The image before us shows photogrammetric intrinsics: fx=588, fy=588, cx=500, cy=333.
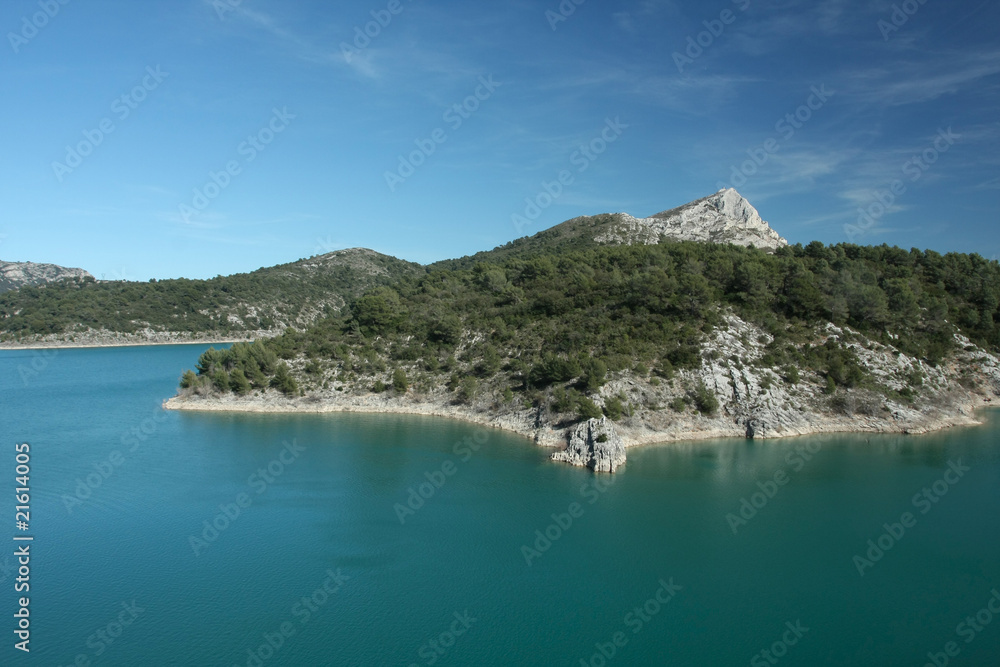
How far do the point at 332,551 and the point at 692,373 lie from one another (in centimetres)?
2704

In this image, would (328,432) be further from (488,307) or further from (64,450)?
(488,307)

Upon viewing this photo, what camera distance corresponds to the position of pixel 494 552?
76.5 ft

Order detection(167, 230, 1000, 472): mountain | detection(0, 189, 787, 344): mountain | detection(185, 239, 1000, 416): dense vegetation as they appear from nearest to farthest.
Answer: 1. detection(167, 230, 1000, 472): mountain
2. detection(185, 239, 1000, 416): dense vegetation
3. detection(0, 189, 787, 344): mountain

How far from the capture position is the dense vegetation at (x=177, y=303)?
4146 inches

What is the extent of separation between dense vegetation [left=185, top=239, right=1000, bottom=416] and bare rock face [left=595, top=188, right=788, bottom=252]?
26055 mm

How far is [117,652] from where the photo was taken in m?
16.9

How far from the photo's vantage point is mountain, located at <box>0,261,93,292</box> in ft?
568

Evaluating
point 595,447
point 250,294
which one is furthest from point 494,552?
point 250,294

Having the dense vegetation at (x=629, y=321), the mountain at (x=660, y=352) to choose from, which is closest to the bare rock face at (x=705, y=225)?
the mountain at (x=660, y=352)

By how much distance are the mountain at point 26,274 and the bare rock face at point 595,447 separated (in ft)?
607

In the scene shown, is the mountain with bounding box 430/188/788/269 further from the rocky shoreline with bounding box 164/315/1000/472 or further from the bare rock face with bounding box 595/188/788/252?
the rocky shoreline with bounding box 164/315/1000/472

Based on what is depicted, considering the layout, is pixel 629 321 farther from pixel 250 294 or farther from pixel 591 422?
pixel 250 294

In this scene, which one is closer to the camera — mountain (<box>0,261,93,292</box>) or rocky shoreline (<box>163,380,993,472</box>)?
rocky shoreline (<box>163,380,993,472</box>)

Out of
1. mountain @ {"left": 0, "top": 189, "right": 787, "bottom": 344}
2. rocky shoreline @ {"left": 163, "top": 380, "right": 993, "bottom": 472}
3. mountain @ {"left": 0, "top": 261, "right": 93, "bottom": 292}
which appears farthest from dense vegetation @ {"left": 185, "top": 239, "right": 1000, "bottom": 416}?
mountain @ {"left": 0, "top": 261, "right": 93, "bottom": 292}
